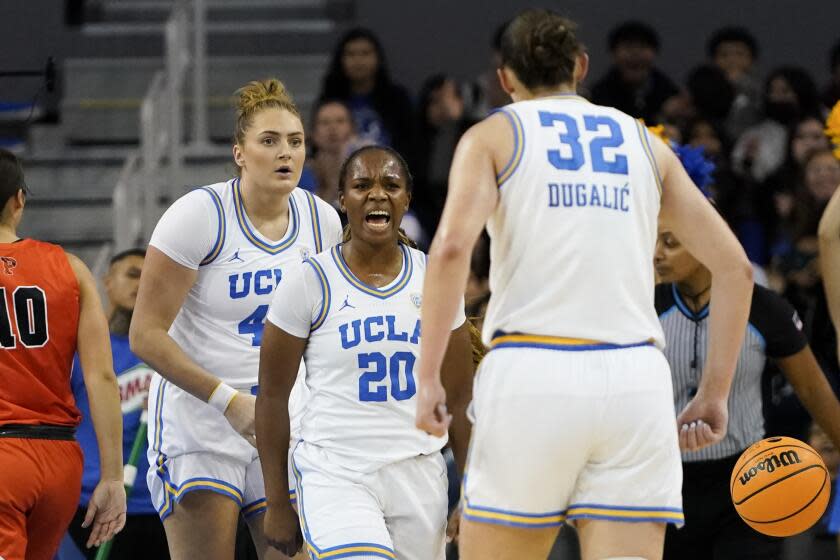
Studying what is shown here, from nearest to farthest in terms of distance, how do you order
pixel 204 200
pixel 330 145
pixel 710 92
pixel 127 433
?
pixel 204 200, pixel 127 433, pixel 330 145, pixel 710 92

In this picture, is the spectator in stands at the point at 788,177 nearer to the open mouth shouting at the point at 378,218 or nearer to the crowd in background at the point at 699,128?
the crowd in background at the point at 699,128

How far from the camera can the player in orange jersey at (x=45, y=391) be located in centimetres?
504

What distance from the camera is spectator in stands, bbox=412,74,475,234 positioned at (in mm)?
10156

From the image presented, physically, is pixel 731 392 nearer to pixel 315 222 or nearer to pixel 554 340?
pixel 315 222

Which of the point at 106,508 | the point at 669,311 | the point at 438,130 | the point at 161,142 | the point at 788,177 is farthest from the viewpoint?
the point at 438,130

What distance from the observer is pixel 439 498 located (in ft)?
16.0

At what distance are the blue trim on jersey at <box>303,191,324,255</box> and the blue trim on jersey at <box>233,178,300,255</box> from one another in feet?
0.22

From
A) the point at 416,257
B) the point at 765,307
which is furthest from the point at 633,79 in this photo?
the point at 416,257

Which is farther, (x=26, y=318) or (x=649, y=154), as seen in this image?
(x=26, y=318)

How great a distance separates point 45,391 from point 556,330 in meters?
2.08

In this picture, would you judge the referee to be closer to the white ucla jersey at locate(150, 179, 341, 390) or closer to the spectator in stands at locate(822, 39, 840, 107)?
the white ucla jersey at locate(150, 179, 341, 390)

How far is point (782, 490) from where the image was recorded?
517 cm

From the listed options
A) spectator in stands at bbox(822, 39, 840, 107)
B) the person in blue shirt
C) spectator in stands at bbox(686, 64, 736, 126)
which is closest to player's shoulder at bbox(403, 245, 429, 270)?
the person in blue shirt

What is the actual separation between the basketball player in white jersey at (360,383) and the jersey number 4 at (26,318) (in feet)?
2.90
